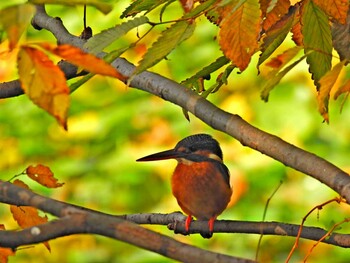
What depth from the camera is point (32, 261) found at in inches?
144

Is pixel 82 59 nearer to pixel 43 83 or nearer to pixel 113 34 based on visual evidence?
pixel 43 83

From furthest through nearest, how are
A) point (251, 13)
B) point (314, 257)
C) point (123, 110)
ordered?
point (123, 110)
point (314, 257)
point (251, 13)

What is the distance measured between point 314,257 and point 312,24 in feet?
6.78

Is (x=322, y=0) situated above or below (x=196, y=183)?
below

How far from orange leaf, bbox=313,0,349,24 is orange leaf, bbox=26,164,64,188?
540mm

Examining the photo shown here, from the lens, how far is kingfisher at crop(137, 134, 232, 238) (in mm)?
2070

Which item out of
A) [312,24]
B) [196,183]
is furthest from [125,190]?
[312,24]

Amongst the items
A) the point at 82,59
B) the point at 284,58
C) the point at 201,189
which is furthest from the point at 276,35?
the point at 201,189

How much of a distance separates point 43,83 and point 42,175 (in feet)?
1.72

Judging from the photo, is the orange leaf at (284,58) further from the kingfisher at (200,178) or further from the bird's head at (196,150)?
the bird's head at (196,150)

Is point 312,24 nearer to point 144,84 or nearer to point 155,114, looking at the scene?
point 144,84

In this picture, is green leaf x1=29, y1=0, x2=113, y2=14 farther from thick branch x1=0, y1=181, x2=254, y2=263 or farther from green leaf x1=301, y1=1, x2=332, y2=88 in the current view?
green leaf x1=301, y1=1, x2=332, y2=88

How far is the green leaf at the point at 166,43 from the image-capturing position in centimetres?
118

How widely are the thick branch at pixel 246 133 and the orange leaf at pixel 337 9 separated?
0.19 meters
